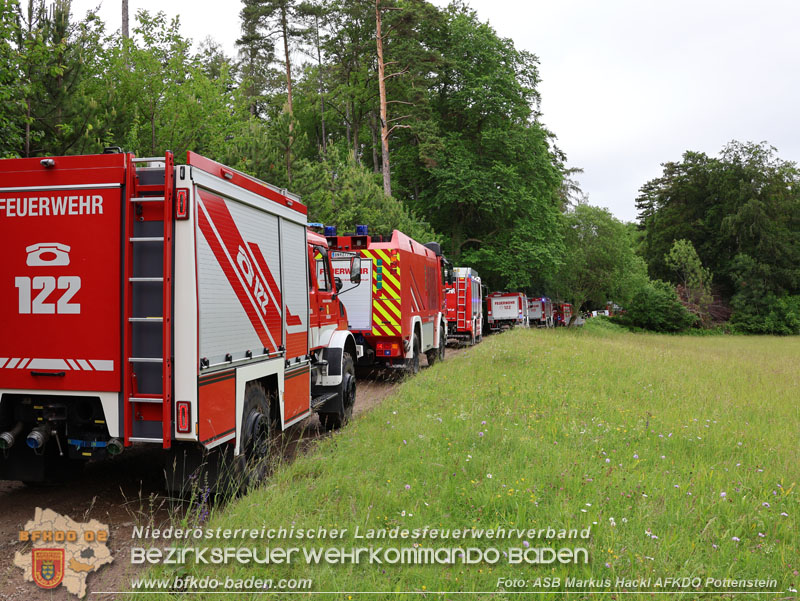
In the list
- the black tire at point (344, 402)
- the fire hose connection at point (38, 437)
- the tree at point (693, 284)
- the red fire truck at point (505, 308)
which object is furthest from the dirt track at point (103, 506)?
the tree at point (693, 284)

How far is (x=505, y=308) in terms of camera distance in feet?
109

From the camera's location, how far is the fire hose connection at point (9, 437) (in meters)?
4.49

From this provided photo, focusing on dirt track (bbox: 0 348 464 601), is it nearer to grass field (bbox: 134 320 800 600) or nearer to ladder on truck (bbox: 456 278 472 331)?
grass field (bbox: 134 320 800 600)

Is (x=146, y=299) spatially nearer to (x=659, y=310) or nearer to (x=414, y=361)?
(x=414, y=361)

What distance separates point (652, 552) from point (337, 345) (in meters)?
4.89

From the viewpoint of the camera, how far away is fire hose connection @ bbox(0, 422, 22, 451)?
14.7 feet

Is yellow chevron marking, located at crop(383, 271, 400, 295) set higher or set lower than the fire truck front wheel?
higher

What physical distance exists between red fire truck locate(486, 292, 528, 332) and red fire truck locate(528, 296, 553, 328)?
7.07 metres

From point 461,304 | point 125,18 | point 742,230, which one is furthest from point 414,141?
point 742,230

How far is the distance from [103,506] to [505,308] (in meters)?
29.5

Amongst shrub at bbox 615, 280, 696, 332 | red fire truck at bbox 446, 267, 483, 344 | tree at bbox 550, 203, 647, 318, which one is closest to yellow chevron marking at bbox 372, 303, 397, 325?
red fire truck at bbox 446, 267, 483, 344

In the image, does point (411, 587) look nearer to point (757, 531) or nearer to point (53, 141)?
point (757, 531)

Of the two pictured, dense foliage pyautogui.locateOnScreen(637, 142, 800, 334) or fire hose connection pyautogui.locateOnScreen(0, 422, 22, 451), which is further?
dense foliage pyautogui.locateOnScreen(637, 142, 800, 334)

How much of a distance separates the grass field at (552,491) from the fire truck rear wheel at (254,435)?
0.23 meters
